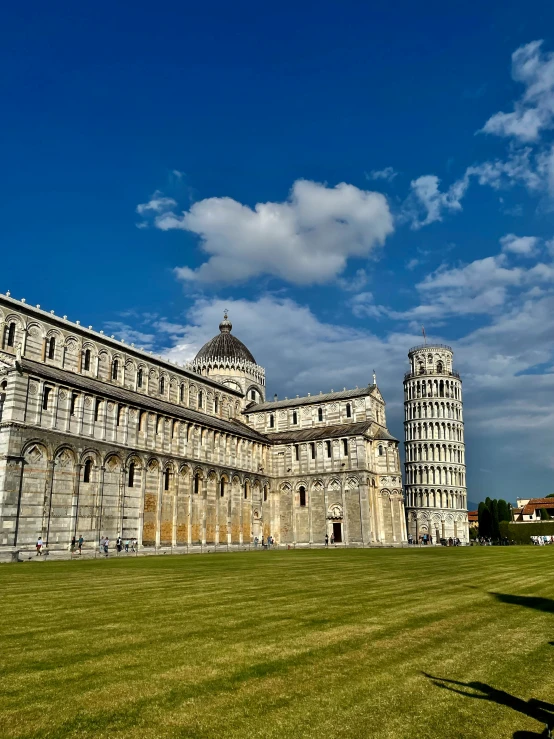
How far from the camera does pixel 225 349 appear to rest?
8031 cm

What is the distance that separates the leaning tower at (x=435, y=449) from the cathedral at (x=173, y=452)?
30.7 meters

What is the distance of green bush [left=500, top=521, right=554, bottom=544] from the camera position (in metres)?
85.5

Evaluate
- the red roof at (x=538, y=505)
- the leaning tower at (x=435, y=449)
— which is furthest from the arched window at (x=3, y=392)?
the red roof at (x=538, y=505)

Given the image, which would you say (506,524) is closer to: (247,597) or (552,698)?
(247,597)

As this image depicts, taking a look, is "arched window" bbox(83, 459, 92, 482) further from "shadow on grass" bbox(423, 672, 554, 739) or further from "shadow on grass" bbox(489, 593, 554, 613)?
"shadow on grass" bbox(423, 672, 554, 739)

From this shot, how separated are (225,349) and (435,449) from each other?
42.4 meters

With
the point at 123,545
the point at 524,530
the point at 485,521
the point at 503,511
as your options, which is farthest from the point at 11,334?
the point at 503,511

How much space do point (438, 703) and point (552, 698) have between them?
1.36 m

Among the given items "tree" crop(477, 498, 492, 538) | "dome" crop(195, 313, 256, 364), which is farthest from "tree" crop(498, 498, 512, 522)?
"dome" crop(195, 313, 256, 364)

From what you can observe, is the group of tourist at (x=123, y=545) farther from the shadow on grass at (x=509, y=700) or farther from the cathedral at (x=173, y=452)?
the shadow on grass at (x=509, y=700)

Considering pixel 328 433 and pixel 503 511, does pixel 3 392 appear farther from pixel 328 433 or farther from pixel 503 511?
pixel 503 511

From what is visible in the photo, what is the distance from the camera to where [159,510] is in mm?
48062

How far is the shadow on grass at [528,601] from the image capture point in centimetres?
1284

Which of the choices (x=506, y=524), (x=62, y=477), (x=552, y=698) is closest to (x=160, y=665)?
(x=552, y=698)
